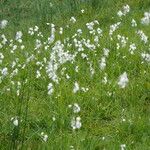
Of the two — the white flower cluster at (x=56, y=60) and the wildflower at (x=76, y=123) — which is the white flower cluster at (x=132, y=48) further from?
the wildflower at (x=76, y=123)

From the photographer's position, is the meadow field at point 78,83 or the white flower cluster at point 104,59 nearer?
the meadow field at point 78,83

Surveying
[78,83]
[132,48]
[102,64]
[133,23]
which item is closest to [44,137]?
[78,83]

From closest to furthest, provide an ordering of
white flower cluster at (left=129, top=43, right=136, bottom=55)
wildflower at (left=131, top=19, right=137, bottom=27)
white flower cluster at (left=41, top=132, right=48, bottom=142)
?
white flower cluster at (left=41, top=132, right=48, bottom=142), white flower cluster at (left=129, top=43, right=136, bottom=55), wildflower at (left=131, top=19, right=137, bottom=27)

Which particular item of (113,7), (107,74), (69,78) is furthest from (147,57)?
(113,7)

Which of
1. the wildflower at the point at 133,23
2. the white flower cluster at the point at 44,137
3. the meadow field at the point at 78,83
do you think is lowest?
the white flower cluster at the point at 44,137

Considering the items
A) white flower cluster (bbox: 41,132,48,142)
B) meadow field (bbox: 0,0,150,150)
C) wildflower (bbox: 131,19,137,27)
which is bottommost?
white flower cluster (bbox: 41,132,48,142)

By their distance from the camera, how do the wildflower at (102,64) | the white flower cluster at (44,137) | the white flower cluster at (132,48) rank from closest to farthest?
the white flower cluster at (44,137) < the wildflower at (102,64) < the white flower cluster at (132,48)

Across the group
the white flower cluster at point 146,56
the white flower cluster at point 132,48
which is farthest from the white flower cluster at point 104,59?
the white flower cluster at point 146,56

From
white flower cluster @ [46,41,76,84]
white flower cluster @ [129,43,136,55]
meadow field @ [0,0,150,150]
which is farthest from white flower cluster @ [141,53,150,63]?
white flower cluster @ [46,41,76,84]

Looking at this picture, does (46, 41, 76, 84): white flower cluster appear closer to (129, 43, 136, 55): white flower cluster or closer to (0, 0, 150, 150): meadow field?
(0, 0, 150, 150): meadow field
